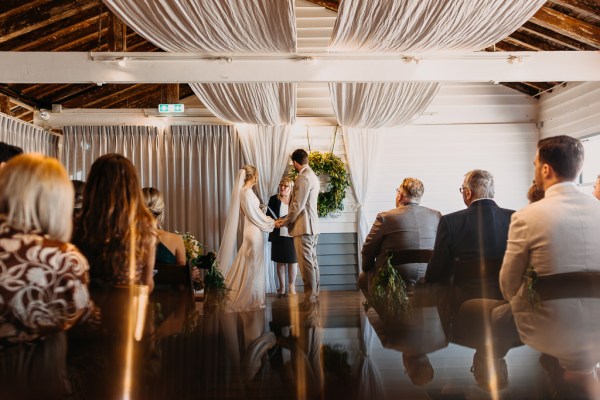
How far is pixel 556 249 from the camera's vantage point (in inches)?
78.3

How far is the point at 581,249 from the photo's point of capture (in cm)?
200

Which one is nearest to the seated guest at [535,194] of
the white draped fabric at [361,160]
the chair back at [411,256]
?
the chair back at [411,256]

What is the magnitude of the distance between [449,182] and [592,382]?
871cm

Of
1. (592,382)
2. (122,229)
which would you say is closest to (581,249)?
(592,382)

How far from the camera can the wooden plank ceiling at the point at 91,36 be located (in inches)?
269

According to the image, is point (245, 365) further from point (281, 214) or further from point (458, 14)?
point (281, 214)

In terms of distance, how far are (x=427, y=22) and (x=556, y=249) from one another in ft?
9.93

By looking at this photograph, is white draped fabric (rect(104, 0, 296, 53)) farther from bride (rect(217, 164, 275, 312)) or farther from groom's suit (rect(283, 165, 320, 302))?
bride (rect(217, 164, 275, 312))

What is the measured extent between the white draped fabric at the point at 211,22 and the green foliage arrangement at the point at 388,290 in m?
2.11

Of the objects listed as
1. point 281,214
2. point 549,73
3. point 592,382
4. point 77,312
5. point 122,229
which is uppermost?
point 549,73

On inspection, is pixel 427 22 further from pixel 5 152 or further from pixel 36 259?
pixel 36 259

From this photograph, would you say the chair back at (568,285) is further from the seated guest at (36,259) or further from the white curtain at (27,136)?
the white curtain at (27,136)

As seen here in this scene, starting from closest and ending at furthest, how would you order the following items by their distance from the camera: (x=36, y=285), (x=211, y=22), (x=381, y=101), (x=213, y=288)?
(x=36, y=285) < (x=211, y=22) < (x=213, y=288) < (x=381, y=101)

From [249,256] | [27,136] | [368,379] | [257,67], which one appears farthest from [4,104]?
[368,379]
